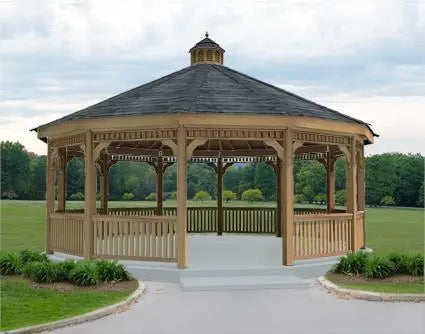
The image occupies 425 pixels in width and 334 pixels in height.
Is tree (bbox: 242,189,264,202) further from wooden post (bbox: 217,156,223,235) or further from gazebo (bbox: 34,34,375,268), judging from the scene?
gazebo (bbox: 34,34,375,268)

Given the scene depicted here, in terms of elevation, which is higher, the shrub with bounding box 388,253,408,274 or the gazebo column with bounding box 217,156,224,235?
the gazebo column with bounding box 217,156,224,235

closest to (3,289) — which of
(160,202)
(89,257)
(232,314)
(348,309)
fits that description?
(89,257)

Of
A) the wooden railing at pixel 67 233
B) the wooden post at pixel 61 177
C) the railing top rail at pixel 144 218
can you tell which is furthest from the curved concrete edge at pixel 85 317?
the wooden post at pixel 61 177

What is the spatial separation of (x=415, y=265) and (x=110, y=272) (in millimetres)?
6215

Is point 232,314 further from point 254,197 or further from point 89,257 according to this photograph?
point 254,197

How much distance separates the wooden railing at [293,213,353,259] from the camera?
1241cm

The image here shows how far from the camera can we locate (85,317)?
7992 mm

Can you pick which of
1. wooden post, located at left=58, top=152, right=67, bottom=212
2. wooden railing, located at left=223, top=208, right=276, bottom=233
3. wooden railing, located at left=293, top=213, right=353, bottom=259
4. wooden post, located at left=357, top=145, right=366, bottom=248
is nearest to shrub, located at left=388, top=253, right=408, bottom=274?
wooden railing, located at left=293, top=213, right=353, bottom=259

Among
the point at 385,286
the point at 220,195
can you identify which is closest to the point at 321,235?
the point at 385,286

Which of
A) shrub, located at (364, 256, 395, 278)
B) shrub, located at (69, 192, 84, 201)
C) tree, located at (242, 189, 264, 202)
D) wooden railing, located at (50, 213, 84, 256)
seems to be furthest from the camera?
tree, located at (242, 189, 264, 202)

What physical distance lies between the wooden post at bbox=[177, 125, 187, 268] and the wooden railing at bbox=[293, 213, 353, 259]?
253cm

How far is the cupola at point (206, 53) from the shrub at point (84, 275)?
27.8 feet

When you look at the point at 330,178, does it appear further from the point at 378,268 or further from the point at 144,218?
the point at 144,218

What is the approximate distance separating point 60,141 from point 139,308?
693 cm
